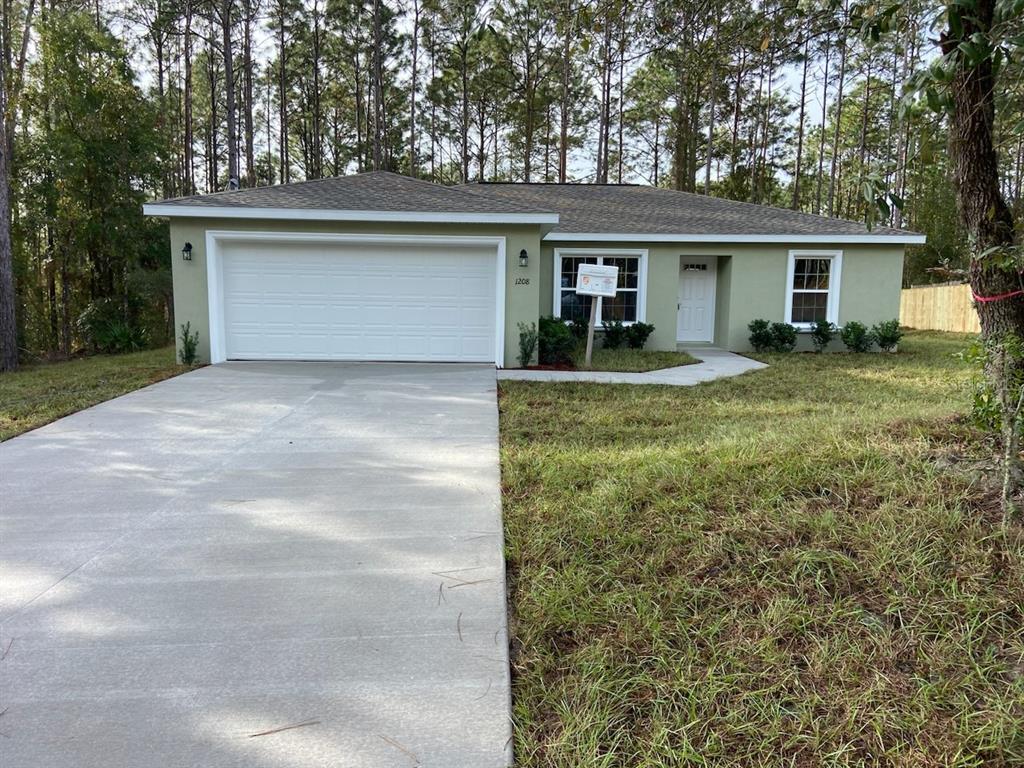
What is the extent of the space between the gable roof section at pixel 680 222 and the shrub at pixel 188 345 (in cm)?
559

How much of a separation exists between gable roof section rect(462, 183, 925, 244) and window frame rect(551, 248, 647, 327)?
0.29 m

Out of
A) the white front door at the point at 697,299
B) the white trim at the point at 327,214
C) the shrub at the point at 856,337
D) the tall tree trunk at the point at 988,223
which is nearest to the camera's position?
the tall tree trunk at the point at 988,223

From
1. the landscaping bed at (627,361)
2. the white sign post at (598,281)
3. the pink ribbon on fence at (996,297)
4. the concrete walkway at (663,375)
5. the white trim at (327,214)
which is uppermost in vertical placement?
the white trim at (327,214)

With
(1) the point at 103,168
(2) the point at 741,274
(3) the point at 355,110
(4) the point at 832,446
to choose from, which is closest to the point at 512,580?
(4) the point at 832,446

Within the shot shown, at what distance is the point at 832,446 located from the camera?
382 cm

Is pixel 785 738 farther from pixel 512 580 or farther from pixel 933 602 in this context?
pixel 512 580

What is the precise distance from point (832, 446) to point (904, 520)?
97cm

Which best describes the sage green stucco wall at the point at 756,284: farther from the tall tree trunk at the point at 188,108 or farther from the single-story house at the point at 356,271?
the tall tree trunk at the point at 188,108

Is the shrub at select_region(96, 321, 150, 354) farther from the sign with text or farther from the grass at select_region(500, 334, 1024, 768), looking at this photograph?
the grass at select_region(500, 334, 1024, 768)

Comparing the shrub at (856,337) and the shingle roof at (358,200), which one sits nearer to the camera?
the shingle roof at (358,200)

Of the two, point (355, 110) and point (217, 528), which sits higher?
point (355, 110)

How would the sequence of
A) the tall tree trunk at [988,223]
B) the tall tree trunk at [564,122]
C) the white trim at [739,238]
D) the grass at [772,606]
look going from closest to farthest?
1. the grass at [772,606]
2. the tall tree trunk at [988,223]
3. the white trim at [739,238]
4. the tall tree trunk at [564,122]

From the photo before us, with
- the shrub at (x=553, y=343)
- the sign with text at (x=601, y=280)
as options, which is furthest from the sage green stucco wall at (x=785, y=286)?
the shrub at (x=553, y=343)

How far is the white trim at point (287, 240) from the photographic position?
32.5 ft
